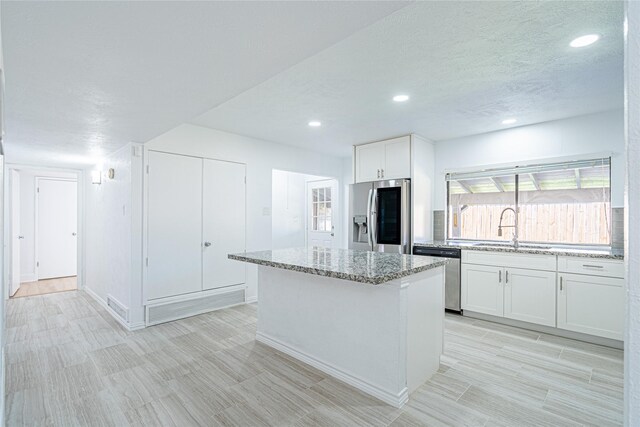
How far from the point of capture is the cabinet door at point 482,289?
362 cm

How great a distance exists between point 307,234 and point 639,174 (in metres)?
6.19

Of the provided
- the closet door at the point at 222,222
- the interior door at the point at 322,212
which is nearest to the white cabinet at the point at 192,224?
the closet door at the point at 222,222

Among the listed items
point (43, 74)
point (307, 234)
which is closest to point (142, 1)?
point (43, 74)

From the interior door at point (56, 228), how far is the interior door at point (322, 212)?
14.6 ft

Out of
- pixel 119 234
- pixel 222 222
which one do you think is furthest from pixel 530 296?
pixel 119 234

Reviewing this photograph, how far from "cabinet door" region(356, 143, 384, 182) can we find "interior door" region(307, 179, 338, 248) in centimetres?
119

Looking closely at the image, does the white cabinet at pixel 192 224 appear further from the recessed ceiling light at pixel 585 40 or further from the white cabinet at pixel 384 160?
the recessed ceiling light at pixel 585 40

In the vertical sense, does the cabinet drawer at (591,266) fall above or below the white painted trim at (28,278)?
above

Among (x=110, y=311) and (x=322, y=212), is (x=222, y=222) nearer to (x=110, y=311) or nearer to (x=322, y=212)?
(x=110, y=311)

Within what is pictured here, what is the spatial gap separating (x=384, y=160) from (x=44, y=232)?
6352 mm

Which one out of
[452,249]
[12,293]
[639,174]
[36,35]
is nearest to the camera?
[639,174]

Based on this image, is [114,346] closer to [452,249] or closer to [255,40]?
[255,40]

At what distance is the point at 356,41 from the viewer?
200 centimetres

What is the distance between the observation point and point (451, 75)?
8.12 feet
